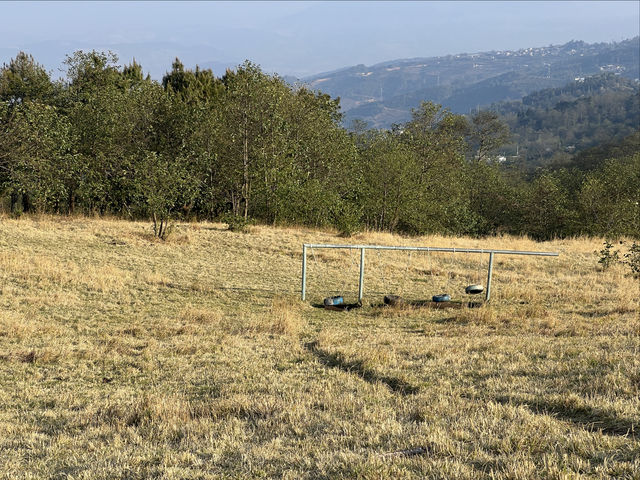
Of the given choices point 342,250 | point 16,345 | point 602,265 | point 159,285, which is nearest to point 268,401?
point 16,345

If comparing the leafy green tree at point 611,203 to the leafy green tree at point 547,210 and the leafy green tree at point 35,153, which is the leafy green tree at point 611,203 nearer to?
the leafy green tree at point 547,210

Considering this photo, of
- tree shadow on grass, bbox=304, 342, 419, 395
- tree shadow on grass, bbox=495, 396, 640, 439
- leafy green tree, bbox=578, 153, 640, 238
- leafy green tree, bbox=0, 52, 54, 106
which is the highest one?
leafy green tree, bbox=0, 52, 54, 106

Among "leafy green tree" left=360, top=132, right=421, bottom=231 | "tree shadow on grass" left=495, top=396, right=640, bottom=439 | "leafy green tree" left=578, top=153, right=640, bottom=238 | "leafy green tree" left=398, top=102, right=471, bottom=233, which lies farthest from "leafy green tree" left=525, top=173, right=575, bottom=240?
"tree shadow on grass" left=495, top=396, right=640, bottom=439

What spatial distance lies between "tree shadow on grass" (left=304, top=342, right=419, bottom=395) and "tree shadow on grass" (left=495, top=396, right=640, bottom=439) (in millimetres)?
1393

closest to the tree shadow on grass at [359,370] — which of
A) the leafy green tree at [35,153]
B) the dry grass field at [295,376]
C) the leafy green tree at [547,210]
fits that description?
the dry grass field at [295,376]

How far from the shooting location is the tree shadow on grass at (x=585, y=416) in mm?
5574

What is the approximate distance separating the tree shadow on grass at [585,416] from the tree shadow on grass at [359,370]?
4.57 feet

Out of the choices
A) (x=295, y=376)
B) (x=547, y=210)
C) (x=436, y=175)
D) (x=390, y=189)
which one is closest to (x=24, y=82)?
(x=390, y=189)

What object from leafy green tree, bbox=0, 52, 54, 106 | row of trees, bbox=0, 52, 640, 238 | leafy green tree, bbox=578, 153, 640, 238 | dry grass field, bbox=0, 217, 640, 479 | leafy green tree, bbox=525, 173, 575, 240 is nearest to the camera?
dry grass field, bbox=0, 217, 640, 479

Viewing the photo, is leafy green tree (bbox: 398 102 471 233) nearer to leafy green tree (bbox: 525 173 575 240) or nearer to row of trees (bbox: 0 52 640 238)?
row of trees (bbox: 0 52 640 238)

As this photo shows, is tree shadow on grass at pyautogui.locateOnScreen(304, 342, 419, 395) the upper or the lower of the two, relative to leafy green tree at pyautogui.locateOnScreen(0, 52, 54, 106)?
lower

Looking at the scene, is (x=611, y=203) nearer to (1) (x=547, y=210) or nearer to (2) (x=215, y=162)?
(1) (x=547, y=210)

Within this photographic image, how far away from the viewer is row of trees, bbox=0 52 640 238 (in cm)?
2801

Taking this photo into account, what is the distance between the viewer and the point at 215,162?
35281mm
